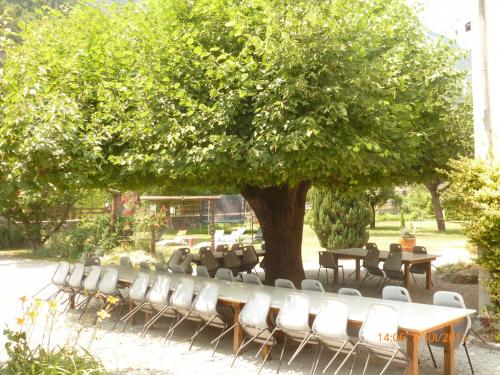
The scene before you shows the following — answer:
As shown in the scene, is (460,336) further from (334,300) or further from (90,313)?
(90,313)

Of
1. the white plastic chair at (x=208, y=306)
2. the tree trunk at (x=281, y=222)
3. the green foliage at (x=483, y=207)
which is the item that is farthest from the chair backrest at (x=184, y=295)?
the green foliage at (x=483, y=207)

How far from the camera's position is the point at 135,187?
32.0ft

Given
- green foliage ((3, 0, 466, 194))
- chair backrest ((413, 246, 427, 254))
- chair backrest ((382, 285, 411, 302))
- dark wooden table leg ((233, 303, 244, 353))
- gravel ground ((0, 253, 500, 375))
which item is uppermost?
green foliage ((3, 0, 466, 194))

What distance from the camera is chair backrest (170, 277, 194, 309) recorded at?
7.13m

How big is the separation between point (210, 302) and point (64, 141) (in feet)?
9.31

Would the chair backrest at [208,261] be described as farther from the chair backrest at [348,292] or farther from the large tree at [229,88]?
the chair backrest at [348,292]

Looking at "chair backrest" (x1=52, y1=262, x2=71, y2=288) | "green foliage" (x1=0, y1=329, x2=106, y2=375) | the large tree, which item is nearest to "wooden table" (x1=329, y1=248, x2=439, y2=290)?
the large tree

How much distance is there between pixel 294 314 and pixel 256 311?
21.2 inches

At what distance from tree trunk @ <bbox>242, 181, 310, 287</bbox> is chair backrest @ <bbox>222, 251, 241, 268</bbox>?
1615 millimetres

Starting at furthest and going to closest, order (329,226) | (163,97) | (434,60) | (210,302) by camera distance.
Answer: (329,226)
(434,60)
(163,97)
(210,302)

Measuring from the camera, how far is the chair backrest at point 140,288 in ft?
25.8

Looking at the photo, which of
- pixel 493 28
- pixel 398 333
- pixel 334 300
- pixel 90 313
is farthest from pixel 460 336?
pixel 90 313

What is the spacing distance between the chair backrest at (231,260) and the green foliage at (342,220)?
7.04m

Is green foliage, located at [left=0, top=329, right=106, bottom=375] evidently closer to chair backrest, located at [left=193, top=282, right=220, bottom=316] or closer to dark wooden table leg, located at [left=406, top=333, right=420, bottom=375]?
chair backrest, located at [left=193, top=282, right=220, bottom=316]
